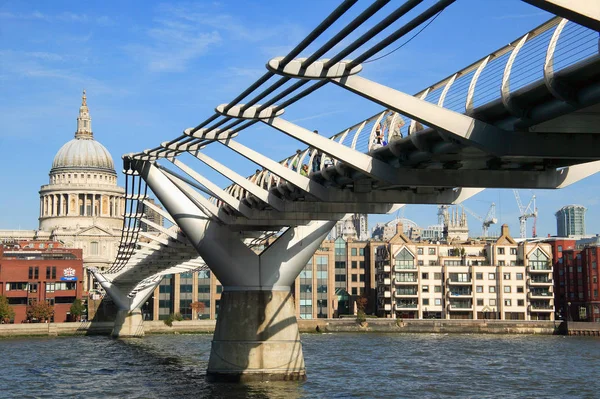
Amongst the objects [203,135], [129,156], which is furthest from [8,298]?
[203,135]

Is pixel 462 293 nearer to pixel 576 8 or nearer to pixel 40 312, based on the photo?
pixel 40 312

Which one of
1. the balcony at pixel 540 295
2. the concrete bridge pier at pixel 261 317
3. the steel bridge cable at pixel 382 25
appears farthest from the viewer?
the balcony at pixel 540 295

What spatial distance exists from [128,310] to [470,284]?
4230 cm

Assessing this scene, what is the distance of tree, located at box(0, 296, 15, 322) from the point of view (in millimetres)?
109688

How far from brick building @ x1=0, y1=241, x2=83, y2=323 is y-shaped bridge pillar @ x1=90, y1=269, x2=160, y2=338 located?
1519 cm

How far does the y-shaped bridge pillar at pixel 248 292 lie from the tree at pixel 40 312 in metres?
73.0

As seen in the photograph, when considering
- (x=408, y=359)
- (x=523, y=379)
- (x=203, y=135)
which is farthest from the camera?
(x=408, y=359)

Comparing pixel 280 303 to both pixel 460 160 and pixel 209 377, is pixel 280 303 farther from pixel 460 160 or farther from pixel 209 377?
pixel 460 160

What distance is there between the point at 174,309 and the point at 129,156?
84.3 metres

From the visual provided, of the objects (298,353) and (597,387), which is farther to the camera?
(597,387)

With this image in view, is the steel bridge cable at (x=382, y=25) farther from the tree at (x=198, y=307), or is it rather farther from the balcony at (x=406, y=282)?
the tree at (x=198, y=307)

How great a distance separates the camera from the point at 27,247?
543 ft

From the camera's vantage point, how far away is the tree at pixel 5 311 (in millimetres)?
109688

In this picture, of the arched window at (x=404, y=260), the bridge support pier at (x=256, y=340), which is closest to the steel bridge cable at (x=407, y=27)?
the bridge support pier at (x=256, y=340)
